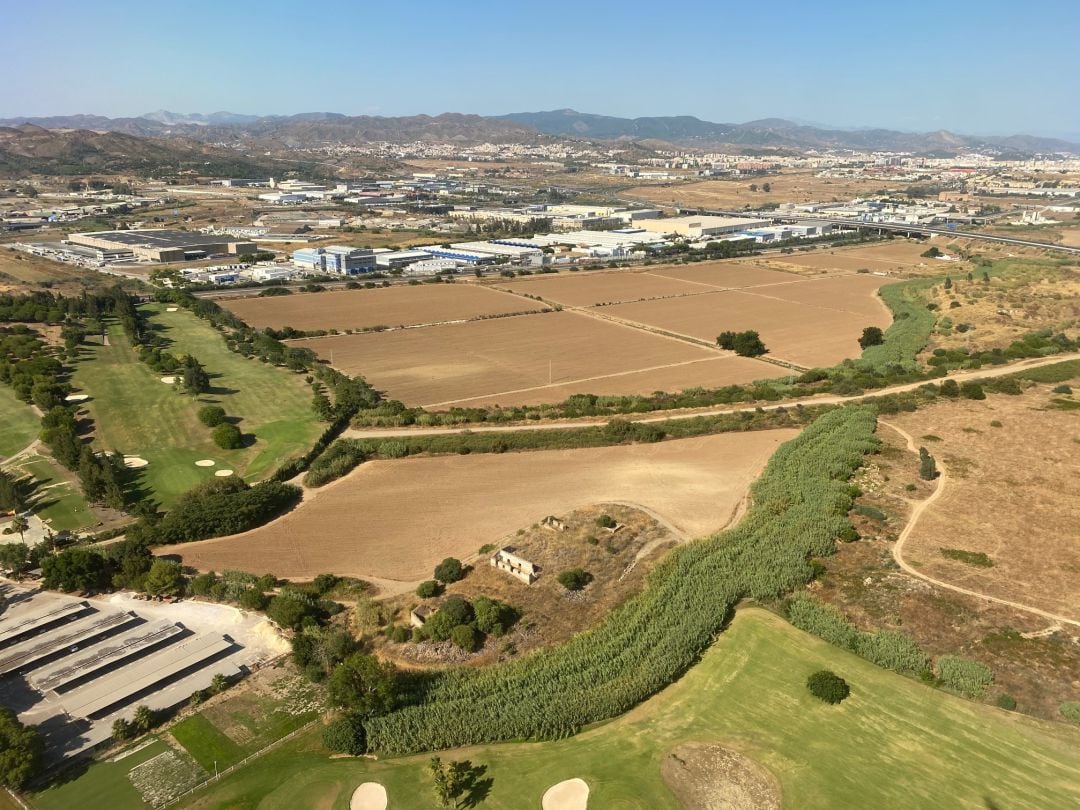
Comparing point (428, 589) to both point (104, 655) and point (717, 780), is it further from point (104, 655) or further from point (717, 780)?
point (717, 780)

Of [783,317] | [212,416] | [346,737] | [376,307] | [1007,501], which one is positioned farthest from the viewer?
[376,307]

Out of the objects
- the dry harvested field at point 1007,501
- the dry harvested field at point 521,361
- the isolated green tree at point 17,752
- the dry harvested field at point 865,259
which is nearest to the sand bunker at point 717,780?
the dry harvested field at point 1007,501

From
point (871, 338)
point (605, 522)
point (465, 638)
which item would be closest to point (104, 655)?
point (465, 638)

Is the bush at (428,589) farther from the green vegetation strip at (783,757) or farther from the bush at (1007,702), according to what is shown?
the bush at (1007,702)

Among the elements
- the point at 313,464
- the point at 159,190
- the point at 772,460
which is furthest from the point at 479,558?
the point at 159,190

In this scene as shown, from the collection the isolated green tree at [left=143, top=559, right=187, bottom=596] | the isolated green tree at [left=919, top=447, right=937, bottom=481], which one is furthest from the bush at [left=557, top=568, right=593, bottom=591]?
the isolated green tree at [left=919, top=447, right=937, bottom=481]

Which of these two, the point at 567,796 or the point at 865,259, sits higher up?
the point at 865,259

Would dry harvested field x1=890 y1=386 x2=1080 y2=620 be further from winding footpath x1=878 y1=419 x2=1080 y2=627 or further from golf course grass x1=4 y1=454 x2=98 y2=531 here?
golf course grass x1=4 y1=454 x2=98 y2=531

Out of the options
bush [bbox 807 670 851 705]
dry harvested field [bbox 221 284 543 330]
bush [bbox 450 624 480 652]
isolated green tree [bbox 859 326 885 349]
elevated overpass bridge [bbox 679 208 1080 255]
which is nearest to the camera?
bush [bbox 807 670 851 705]
